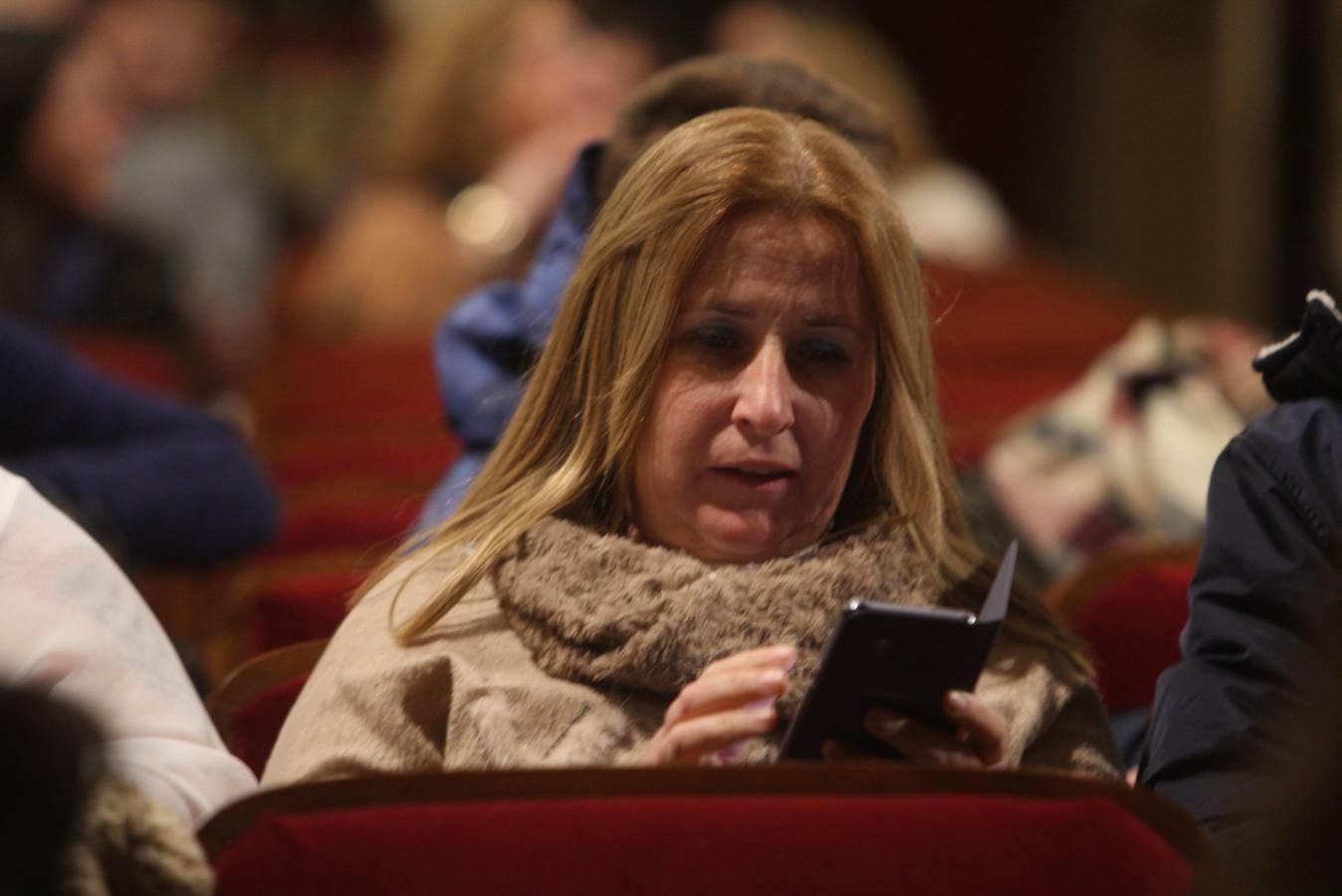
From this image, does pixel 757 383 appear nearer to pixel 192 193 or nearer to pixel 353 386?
pixel 353 386

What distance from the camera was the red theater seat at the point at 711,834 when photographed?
3.64 feet

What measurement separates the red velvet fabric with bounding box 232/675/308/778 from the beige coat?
0.12m

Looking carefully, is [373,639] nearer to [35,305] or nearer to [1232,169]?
[35,305]

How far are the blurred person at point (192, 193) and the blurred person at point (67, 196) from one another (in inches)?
3.7

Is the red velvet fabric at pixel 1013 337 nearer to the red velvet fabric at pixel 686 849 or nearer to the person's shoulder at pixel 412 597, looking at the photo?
the person's shoulder at pixel 412 597

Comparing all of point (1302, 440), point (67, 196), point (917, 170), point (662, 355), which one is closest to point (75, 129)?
point (67, 196)

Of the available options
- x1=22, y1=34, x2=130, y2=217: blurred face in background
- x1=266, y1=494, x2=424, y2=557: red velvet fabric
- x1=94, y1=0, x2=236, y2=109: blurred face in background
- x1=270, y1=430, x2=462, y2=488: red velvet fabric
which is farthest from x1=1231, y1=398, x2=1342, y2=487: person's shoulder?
x1=94, y1=0, x2=236, y2=109: blurred face in background

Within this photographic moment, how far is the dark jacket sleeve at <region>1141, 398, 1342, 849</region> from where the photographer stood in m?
1.35

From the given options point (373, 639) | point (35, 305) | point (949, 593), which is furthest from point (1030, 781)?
point (35, 305)

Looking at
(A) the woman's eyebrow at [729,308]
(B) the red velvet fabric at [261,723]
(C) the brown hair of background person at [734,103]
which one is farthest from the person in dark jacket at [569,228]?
(A) the woman's eyebrow at [729,308]

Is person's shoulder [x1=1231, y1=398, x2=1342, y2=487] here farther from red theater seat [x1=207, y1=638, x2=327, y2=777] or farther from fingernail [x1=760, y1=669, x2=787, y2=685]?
red theater seat [x1=207, y1=638, x2=327, y2=777]

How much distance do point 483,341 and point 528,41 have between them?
1.76 meters

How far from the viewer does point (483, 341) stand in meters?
2.12

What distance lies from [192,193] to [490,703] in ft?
12.4
